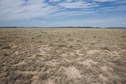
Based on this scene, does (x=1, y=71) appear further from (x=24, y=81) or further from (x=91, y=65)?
(x=91, y=65)

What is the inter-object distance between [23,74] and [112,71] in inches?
175

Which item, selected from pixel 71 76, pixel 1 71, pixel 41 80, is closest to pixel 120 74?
pixel 71 76

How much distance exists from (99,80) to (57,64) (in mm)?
2540

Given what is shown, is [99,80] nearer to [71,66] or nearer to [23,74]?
[71,66]

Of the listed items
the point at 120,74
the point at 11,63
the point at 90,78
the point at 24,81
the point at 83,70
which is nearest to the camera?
the point at 24,81

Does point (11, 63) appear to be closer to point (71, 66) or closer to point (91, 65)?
point (71, 66)

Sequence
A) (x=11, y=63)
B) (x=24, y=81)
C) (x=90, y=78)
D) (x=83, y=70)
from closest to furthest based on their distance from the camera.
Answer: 1. (x=24, y=81)
2. (x=90, y=78)
3. (x=83, y=70)
4. (x=11, y=63)

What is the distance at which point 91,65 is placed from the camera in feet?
20.6

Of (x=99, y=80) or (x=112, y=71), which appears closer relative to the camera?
(x=99, y=80)

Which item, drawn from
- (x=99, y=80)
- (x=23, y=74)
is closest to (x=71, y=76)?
(x=99, y=80)

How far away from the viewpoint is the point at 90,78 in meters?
4.85

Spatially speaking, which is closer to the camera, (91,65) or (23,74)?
(23,74)

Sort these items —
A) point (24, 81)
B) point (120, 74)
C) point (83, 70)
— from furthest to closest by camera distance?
point (83, 70) < point (120, 74) < point (24, 81)

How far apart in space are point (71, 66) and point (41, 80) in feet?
6.80
